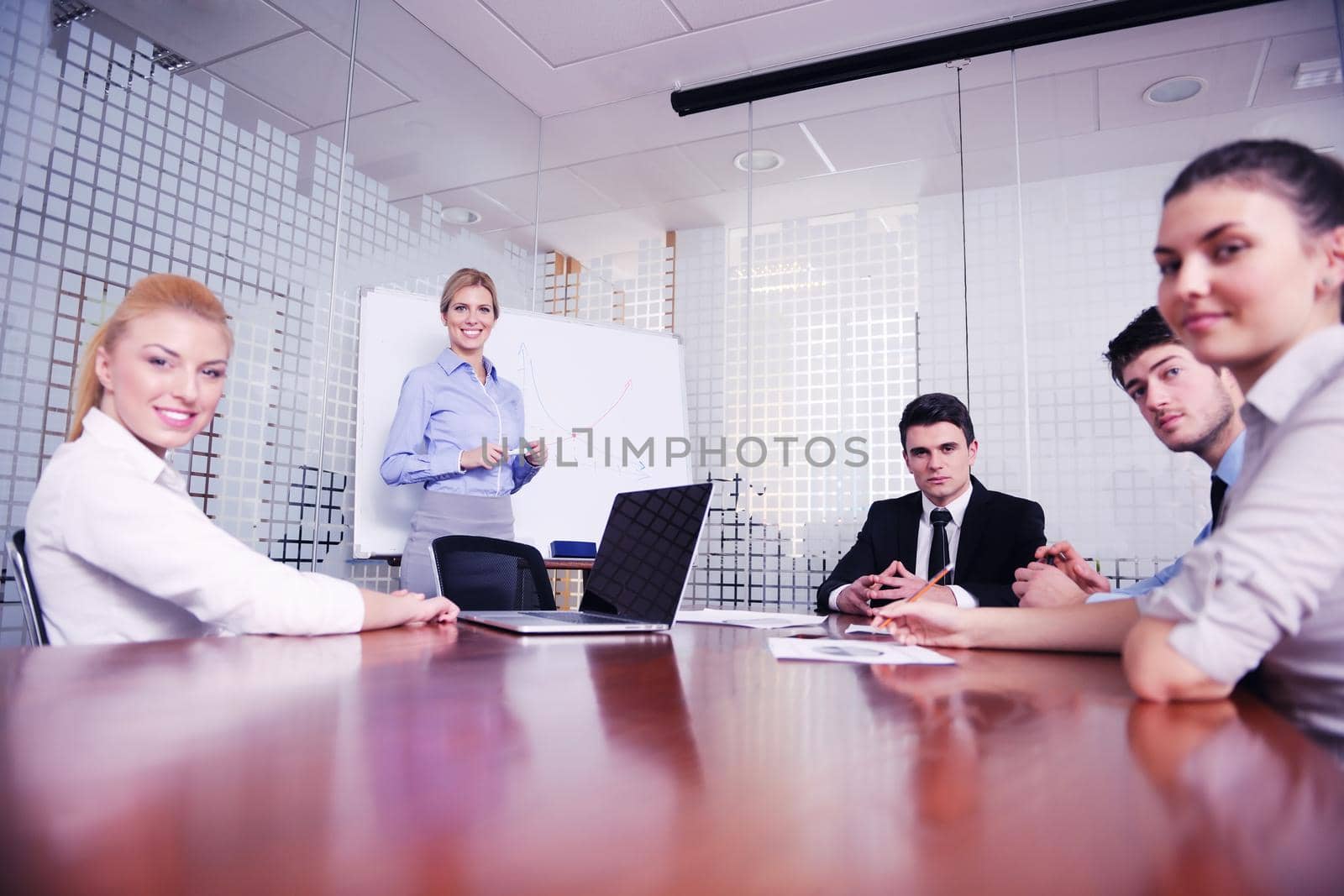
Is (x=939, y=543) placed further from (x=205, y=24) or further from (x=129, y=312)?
(x=205, y=24)

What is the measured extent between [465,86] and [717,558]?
310 centimetres

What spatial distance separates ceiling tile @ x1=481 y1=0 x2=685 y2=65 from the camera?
138 inches

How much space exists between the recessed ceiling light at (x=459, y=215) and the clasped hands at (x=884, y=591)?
121 inches

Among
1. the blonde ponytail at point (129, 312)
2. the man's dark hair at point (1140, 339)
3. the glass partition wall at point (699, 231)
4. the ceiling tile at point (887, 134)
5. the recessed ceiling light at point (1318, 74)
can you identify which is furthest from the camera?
the ceiling tile at point (887, 134)

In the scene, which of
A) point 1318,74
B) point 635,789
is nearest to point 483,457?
point 635,789

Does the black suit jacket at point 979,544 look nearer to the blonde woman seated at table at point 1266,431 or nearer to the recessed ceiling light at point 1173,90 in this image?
the blonde woman seated at table at point 1266,431

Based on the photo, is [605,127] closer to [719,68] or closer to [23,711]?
[719,68]

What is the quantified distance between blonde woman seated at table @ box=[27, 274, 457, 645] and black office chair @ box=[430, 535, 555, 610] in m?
0.80

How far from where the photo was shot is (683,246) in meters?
5.33

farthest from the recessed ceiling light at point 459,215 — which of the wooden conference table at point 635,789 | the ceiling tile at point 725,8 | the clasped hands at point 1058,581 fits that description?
the wooden conference table at point 635,789

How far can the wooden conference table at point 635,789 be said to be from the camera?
0.30m

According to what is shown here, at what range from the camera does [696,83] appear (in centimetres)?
413

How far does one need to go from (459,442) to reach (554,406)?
0.74 meters

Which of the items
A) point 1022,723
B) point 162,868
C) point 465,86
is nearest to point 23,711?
point 162,868
